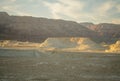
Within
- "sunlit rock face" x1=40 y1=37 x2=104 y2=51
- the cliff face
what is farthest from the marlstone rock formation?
"sunlit rock face" x1=40 y1=37 x2=104 y2=51

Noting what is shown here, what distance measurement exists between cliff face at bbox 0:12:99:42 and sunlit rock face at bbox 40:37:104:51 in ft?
129

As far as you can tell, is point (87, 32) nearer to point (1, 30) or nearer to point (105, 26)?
point (105, 26)

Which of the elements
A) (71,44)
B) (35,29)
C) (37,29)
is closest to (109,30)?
(37,29)

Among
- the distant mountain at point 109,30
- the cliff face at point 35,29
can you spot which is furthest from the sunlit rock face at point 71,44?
the distant mountain at point 109,30

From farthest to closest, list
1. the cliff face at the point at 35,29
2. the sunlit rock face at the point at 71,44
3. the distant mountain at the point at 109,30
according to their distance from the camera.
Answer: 1. the distant mountain at the point at 109,30
2. the cliff face at the point at 35,29
3. the sunlit rock face at the point at 71,44

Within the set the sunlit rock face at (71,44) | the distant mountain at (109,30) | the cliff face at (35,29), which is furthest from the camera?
the distant mountain at (109,30)

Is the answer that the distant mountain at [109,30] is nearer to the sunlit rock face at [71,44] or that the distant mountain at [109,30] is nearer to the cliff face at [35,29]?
the cliff face at [35,29]

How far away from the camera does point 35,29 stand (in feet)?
412

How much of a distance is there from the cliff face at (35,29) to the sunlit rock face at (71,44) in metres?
39.3

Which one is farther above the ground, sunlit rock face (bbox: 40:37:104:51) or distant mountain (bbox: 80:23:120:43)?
distant mountain (bbox: 80:23:120:43)

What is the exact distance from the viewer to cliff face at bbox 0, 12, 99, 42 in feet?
383

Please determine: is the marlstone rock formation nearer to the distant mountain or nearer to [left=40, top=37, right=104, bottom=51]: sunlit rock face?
the distant mountain

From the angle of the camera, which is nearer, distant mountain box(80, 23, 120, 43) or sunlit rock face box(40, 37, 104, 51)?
sunlit rock face box(40, 37, 104, 51)

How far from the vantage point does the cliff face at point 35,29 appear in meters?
117
